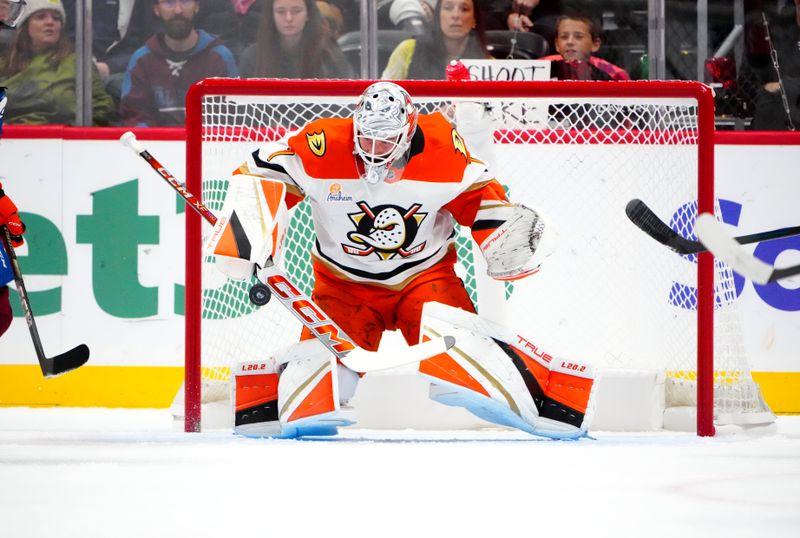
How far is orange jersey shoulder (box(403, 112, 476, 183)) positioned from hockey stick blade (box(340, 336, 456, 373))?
0.45 metres

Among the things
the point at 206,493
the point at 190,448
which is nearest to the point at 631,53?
the point at 190,448

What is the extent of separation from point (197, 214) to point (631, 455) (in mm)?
1435

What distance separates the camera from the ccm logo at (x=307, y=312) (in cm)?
286

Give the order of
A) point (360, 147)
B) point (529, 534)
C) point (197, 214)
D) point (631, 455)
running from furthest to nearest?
point (197, 214) < point (360, 147) < point (631, 455) < point (529, 534)

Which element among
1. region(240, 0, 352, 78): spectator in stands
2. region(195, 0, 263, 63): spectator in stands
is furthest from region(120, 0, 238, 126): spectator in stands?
region(240, 0, 352, 78): spectator in stands

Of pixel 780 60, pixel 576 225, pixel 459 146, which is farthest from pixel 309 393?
pixel 780 60

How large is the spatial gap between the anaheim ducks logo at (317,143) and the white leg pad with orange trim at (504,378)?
0.50 m

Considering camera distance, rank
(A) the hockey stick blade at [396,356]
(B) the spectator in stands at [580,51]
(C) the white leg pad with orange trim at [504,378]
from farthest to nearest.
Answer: (B) the spectator in stands at [580,51] → (C) the white leg pad with orange trim at [504,378] → (A) the hockey stick blade at [396,356]

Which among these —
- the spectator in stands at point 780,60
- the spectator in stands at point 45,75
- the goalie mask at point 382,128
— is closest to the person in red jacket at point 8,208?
the spectator in stands at point 45,75

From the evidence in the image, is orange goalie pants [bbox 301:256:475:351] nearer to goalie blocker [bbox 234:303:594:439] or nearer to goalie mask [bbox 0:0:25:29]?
goalie blocker [bbox 234:303:594:439]

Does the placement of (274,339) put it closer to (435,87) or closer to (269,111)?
(269,111)

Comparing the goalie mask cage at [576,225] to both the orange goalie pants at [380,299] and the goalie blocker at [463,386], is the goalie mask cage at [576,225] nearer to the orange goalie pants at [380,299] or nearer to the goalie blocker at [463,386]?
the orange goalie pants at [380,299]

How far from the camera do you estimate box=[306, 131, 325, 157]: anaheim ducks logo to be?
2977 mm

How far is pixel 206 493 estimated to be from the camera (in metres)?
2.05
